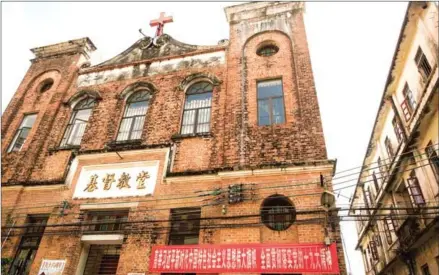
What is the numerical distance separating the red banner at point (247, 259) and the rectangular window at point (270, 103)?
3.79 meters

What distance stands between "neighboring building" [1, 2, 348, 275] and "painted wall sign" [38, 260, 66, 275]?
1.3 inches

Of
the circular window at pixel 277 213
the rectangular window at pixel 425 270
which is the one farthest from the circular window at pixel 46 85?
the rectangular window at pixel 425 270

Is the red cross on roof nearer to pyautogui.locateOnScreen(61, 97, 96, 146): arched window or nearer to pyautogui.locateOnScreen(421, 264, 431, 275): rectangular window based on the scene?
pyautogui.locateOnScreen(61, 97, 96, 146): arched window

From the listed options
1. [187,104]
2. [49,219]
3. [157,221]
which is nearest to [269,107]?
[187,104]

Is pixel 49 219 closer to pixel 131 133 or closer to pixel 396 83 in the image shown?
pixel 131 133

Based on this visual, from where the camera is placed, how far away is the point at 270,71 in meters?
10.2

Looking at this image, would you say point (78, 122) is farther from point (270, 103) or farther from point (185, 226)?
point (270, 103)

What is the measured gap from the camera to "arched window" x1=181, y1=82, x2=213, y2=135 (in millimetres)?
9938

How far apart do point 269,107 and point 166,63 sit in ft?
15.4

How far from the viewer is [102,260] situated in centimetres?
873

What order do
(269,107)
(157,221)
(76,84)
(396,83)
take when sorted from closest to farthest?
(157,221) → (269,107) → (76,84) → (396,83)

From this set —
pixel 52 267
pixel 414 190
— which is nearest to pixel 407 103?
pixel 414 190

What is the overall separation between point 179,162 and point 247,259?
3493mm

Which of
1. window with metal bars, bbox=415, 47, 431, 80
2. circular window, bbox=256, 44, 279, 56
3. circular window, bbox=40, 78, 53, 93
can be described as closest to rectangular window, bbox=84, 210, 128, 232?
circular window, bbox=256, 44, 279, 56
